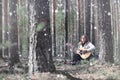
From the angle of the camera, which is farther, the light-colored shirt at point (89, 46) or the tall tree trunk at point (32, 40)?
the light-colored shirt at point (89, 46)

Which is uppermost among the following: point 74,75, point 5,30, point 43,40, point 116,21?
point 116,21

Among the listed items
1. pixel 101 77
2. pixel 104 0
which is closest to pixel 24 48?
pixel 104 0

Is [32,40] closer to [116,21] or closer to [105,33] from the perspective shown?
[105,33]

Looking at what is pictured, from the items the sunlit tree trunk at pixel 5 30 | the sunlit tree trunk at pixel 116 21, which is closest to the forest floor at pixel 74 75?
the sunlit tree trunk at pixel 5 30

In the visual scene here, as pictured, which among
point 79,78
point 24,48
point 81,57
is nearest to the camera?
point 79,78

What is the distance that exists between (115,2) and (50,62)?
26.6 metres

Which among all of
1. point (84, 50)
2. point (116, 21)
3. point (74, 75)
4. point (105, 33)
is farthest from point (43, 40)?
point (116, 21)

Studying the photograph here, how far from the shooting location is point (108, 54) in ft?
32.1

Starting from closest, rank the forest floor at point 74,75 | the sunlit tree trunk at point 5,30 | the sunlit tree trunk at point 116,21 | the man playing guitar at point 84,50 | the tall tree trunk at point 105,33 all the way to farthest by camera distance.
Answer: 1. the sunlit tree trunk at point 5,30
2. the forest floor at point 74,75
3. the tall tree trunk at point 105,33
4. the man playing guitar at point 84,50
5. the sunlit tree trunk at point 116,21

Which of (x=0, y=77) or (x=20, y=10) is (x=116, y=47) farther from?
(x=20, y=10)

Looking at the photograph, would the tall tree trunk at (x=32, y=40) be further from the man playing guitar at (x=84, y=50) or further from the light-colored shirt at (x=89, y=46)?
A: the light-colored shirt at (x=89, y=46)

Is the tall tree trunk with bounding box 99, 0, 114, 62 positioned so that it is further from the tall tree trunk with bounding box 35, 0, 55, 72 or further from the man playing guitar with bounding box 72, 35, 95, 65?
the tall tree trunk with bounding box 35, 0, 55, 72

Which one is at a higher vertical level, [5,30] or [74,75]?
[5,30]

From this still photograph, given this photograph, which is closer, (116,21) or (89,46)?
(89,46)
